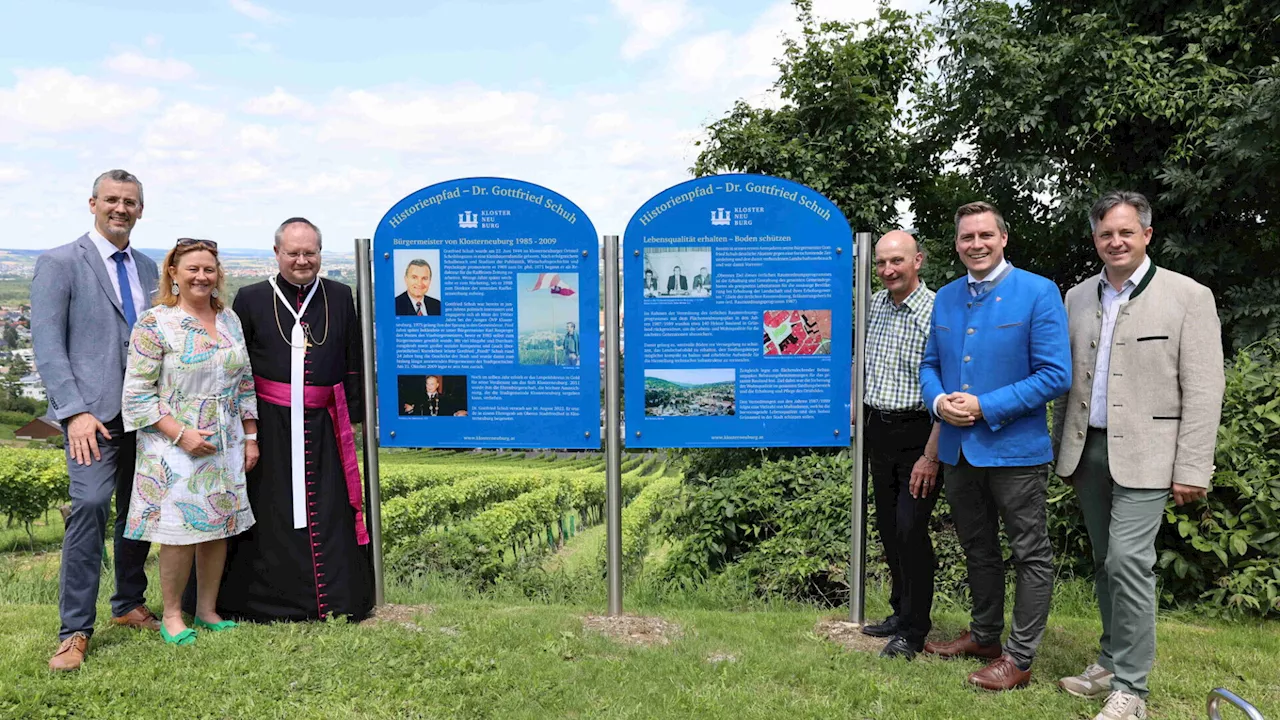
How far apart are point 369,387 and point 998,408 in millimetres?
3371

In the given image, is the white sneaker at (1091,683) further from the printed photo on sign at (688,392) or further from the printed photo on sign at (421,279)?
the printed photo on sign at (421,279)

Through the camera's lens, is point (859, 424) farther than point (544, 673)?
Yes

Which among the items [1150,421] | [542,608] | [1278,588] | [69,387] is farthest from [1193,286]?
[69,387]

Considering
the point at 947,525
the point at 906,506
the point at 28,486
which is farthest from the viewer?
the point at 28,486

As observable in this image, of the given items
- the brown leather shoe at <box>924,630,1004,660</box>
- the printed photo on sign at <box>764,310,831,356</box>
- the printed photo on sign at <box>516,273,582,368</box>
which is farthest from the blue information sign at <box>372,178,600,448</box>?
the brown leather shoe at <box>924,630,1004,660</box>

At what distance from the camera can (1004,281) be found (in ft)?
12.2

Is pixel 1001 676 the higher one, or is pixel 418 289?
pixel 418 289

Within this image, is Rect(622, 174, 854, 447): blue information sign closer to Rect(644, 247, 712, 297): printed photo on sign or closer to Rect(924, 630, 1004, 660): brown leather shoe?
Rect(644, 247, 712, 297): printed photo on sign

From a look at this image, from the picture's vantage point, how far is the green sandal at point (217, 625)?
4.42m

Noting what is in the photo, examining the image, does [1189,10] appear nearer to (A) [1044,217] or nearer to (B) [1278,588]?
(A) [1044,217]

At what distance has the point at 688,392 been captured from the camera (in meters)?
4.66

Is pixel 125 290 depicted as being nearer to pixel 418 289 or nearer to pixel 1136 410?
pixel 418 289

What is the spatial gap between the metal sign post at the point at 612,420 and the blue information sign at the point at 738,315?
2.9 inches

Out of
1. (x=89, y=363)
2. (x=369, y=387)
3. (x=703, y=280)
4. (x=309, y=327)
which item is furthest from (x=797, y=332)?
(x=89, y=363)
